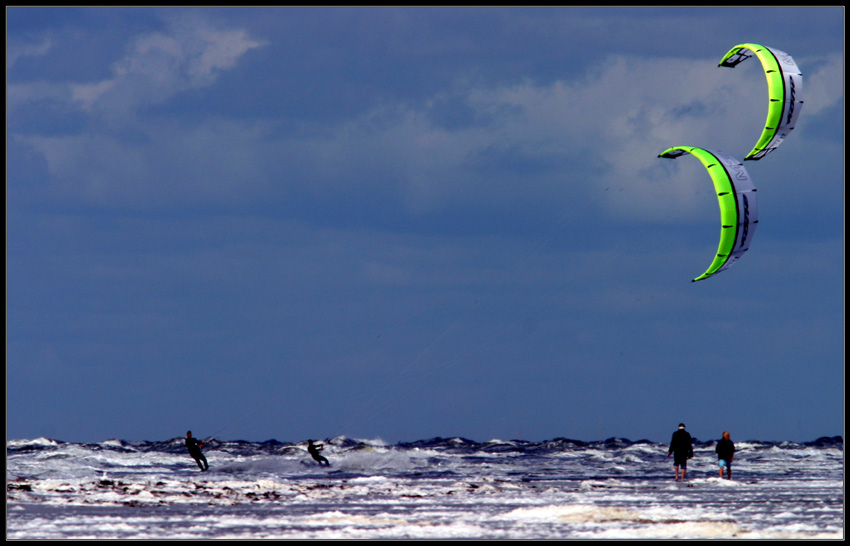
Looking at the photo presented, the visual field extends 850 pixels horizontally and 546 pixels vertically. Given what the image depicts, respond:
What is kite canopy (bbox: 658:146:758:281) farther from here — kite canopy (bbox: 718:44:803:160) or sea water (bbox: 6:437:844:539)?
sea water (bbox: 6:437:844:539)

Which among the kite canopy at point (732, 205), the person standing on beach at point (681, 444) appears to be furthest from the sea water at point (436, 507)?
the kite canopy at point (732, 205)

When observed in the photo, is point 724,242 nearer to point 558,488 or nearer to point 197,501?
point 558,488

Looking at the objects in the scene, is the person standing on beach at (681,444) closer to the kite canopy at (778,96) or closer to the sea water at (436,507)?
the sea water at (436,507)

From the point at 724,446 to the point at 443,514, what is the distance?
962 cm

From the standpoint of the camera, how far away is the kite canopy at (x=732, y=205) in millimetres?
19766

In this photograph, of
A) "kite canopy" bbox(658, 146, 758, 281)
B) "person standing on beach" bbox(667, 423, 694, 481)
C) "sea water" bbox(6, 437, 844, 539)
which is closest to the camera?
"sea water" bbox(6, 437, 844, 539)

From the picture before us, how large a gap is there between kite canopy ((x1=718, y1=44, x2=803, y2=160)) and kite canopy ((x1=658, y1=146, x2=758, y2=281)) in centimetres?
85

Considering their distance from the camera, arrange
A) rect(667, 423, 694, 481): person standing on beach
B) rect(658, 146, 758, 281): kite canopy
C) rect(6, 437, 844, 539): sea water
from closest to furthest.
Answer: rect(6, 437, 844, 539): sea water, rect(658, 146, 758, 281): kite canopy, rect(667, 423, 694, 481): person standing on beach

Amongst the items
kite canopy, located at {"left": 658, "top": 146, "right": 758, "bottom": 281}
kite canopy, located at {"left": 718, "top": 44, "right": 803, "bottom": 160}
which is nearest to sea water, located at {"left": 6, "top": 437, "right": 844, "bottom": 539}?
kite canopy, located at {"left": 658, "top": 146, "right": 758, "bottom": 281}

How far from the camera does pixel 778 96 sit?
20.2 metres

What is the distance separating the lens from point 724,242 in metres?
20.1

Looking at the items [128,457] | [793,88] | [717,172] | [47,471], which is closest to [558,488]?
[717,172]

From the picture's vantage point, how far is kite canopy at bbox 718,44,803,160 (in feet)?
66.3

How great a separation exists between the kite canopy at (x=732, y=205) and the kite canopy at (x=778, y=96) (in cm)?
85
